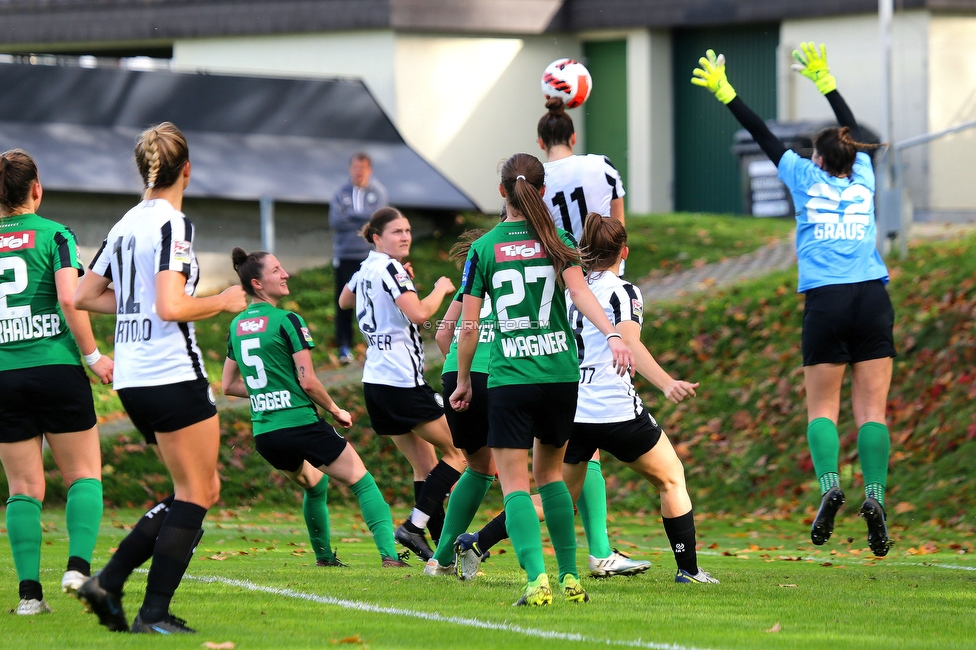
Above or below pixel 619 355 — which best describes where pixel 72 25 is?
above

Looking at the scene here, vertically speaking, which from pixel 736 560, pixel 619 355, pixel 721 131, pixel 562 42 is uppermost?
pixel 562 42

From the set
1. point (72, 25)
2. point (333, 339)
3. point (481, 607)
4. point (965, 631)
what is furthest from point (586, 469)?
point (72, 25)

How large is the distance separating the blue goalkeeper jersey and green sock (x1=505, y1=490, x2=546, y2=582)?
281cm

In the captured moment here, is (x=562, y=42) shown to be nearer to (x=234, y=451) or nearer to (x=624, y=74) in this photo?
(x=624, y=74)

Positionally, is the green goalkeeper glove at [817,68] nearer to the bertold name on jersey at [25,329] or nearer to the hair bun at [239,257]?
the hair bun at [239,257]

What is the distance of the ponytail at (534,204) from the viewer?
6.31 metres

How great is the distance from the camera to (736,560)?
931cm

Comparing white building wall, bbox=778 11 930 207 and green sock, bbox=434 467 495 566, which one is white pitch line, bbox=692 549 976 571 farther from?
white building wall, bbox=778 11 930 207

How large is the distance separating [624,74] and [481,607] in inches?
737

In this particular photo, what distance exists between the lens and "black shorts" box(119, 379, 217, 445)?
5.66 m

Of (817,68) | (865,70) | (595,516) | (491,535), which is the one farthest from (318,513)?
(865,70)

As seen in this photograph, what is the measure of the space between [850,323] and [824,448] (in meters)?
0.77

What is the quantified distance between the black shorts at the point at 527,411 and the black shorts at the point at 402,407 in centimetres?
237

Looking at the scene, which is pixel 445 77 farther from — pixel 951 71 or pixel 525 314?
pixel 525 314
